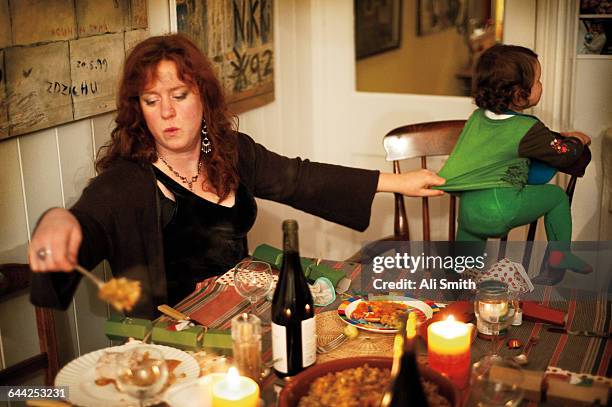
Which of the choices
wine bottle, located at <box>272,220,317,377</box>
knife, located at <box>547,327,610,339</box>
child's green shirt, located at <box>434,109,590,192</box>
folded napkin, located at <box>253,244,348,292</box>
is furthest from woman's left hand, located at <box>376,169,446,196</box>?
wine bottle, located at <box>272,220,317,377</box>

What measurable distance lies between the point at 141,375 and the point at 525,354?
71cm

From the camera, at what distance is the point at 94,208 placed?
177 centimetres

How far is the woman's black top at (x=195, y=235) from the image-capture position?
1.97 m

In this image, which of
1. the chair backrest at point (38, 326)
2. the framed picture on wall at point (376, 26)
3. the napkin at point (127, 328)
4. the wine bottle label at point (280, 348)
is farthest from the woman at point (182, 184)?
the framed picture on wall at point (376, 26)

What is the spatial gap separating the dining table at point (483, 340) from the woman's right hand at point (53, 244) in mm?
406

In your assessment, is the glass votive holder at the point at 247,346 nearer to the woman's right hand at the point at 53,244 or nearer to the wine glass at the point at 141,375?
the wine glass at the point at 141,375

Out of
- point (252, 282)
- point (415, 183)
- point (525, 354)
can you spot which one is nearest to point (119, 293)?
point (252, 282)

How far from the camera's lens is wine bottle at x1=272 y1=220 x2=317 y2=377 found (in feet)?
4.59

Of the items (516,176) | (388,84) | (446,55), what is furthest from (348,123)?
(516,176)

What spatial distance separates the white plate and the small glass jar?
0.55 meters

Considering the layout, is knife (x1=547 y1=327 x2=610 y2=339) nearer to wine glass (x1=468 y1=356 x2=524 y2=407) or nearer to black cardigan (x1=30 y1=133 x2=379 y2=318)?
wine glass (x1=468 y1=356 x2=524 y2=407)

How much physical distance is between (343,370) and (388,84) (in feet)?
7.63

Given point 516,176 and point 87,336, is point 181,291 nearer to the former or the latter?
point 87,336

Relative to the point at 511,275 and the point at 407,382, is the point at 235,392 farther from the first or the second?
the point at 511,275
